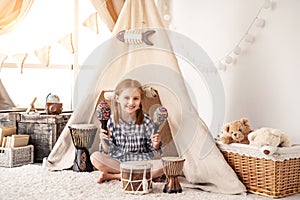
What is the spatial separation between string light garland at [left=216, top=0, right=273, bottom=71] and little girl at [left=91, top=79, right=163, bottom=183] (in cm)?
91

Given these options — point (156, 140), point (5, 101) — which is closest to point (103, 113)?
point (156, 140)

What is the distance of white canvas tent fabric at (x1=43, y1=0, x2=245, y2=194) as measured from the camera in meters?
2.91

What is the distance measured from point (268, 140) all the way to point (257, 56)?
95 cm

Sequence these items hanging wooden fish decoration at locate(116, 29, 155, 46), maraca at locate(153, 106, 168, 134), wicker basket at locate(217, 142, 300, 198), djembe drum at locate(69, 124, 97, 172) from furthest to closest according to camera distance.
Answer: hanging wooden fish decoration at locate(116, 29, 155, 46), djembe drum at locate(69, 124, 97, 172), maraca at locate(153, 106, 168, 134), wicker basket at locate(217, 142, 300, 198)

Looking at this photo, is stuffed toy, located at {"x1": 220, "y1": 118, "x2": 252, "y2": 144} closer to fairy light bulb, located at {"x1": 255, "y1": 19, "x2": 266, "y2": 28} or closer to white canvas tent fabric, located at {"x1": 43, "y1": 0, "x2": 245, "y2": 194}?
white canvas tent fabric, located at {"x1": 43, "y1": 0, "x2": 245, "y2": 194}

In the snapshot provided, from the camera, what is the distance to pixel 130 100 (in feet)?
9.87

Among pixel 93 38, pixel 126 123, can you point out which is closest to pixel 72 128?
pixel 126 123

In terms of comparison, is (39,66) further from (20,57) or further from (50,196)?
(50,196)

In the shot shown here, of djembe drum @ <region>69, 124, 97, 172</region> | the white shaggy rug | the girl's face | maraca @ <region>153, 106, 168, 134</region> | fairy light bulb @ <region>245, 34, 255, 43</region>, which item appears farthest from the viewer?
fairy light bulb @ <region>245, 34, 255, 43</region>

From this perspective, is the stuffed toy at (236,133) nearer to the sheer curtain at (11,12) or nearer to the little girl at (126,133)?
the little girl at (126,133)

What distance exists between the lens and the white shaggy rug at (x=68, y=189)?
2.59m

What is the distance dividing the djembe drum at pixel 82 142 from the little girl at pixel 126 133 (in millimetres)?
175

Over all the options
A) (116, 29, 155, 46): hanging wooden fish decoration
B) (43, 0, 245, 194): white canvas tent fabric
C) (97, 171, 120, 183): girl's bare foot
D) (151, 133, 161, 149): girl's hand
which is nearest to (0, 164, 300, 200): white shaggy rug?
(97, 171, 120, 183): girl's bare foot

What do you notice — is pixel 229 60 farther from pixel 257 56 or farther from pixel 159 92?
pixel 159 92
